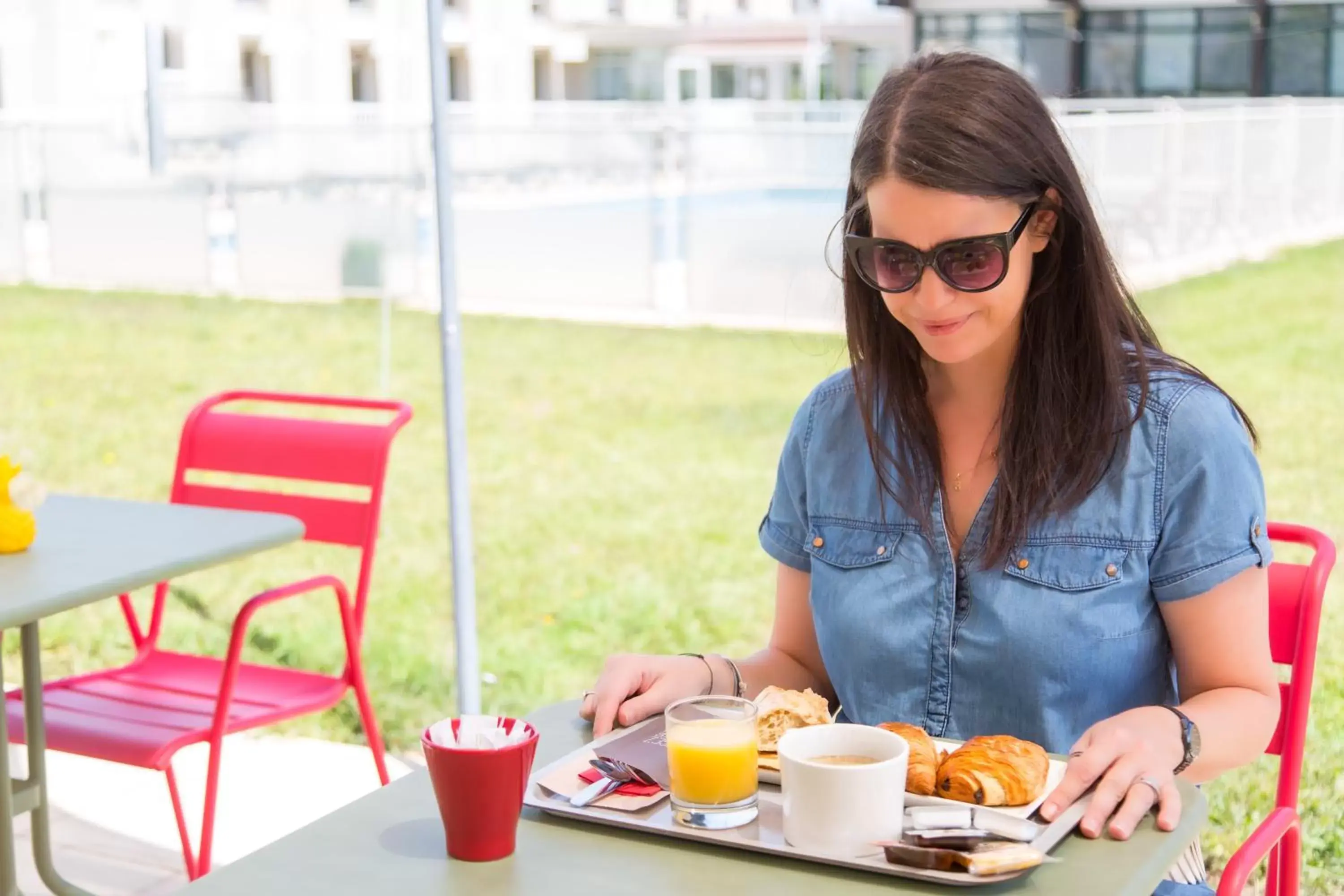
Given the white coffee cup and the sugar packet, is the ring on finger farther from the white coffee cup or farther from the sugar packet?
the sugar packet

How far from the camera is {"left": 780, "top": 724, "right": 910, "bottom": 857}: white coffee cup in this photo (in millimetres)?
1165

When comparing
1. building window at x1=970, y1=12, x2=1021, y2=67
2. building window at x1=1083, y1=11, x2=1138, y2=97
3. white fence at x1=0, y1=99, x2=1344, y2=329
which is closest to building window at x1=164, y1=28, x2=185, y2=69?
white fence at x1=0, y1=99, x2=1344, y2=329

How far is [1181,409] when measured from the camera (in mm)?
1588

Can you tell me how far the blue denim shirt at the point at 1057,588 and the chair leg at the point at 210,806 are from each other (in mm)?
1035

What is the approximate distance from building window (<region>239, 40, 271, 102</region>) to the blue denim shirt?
23.3 meters

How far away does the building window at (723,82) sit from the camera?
3966cm

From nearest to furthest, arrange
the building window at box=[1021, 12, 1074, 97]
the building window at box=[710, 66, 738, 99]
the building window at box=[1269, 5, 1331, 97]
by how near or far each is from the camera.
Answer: the building window at box=[1269, 5, 1331, 97] → the building window at box=[1021, 12, 1074, 97] → the building window at box=[710, 66, 738, 99]

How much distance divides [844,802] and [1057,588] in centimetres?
50

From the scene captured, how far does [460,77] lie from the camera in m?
26.9

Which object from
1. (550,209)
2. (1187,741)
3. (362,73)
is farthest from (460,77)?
(1187,741)

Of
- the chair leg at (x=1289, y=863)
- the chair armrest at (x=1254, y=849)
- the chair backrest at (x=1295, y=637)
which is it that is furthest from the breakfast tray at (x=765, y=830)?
the chair backrest at (x=1295, y=637)

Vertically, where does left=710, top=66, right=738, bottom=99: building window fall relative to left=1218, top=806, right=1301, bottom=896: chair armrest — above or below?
above

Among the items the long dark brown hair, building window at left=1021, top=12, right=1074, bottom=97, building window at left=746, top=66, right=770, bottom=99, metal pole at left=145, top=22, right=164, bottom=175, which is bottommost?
the long dark brown hair

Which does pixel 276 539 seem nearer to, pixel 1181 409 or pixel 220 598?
pixel 1181 409
